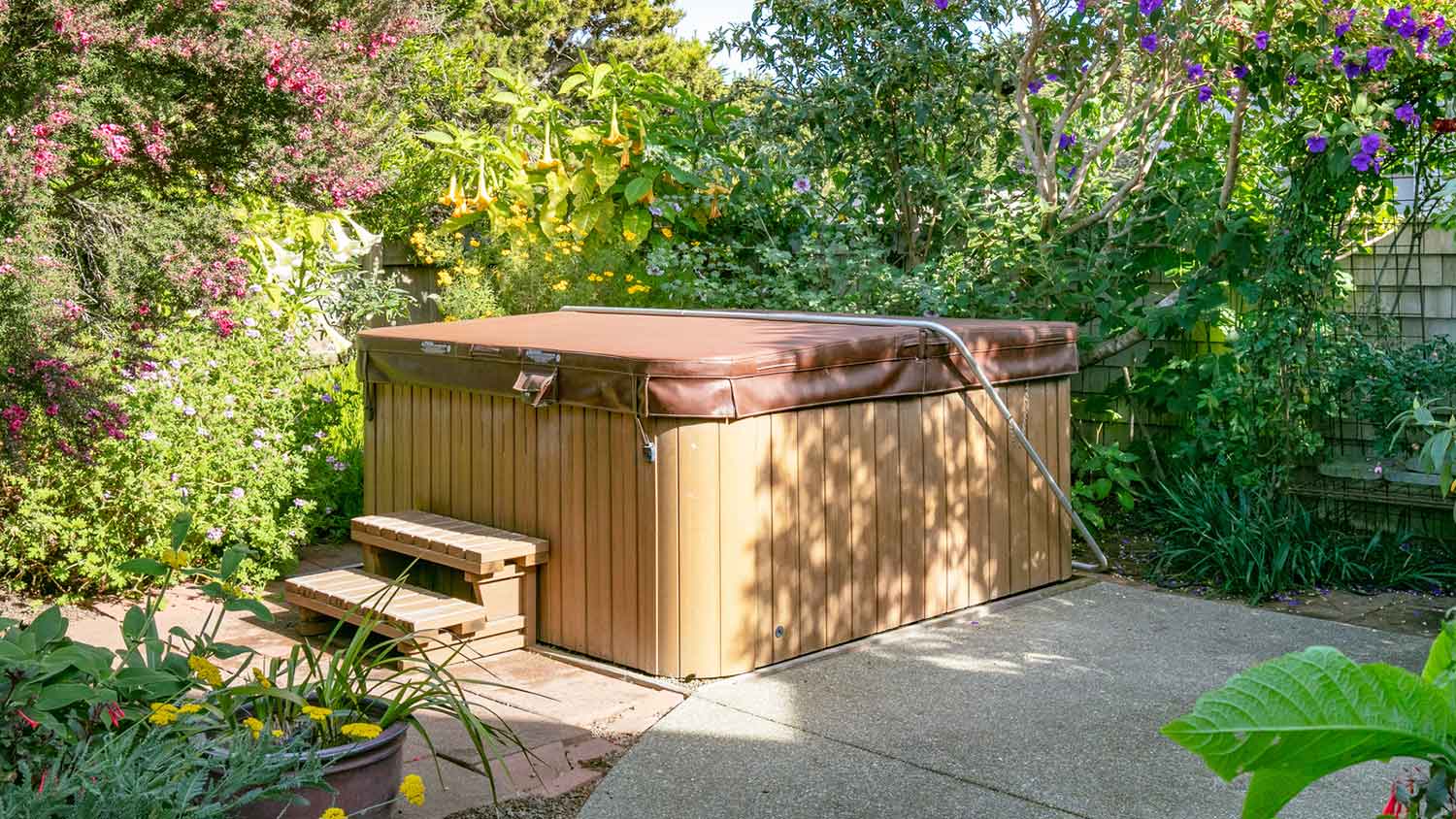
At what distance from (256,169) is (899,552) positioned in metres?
2.62

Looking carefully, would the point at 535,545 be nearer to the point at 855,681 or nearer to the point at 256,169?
the point at 855,681

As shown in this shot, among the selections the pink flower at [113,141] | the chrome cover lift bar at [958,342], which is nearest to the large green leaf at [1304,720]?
the chrome cover lift bar at [958,342]

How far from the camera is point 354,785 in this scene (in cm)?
269

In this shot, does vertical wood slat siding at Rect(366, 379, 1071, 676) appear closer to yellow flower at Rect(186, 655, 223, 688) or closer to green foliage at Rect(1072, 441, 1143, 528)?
green foliage at Rect(1072, 441, 1143, 528)

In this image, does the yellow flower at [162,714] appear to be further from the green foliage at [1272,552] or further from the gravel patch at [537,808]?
the green foliage at [1272,552]

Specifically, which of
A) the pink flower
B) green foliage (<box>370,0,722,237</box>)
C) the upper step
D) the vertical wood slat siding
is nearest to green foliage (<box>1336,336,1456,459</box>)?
the vertical wood slat siding

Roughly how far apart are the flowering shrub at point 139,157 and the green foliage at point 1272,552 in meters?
3.60

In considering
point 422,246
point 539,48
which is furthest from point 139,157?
point 539,48

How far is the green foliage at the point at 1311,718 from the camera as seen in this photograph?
0.70 metres

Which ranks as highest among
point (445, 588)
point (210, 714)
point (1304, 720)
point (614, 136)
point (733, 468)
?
point (614, 136)

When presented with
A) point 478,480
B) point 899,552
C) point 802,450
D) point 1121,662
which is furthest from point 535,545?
point 1121,662

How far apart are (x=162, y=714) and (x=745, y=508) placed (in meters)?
2.03

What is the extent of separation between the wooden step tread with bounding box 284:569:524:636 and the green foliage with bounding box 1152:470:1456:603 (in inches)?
112

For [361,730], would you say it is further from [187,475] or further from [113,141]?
[187,475]
